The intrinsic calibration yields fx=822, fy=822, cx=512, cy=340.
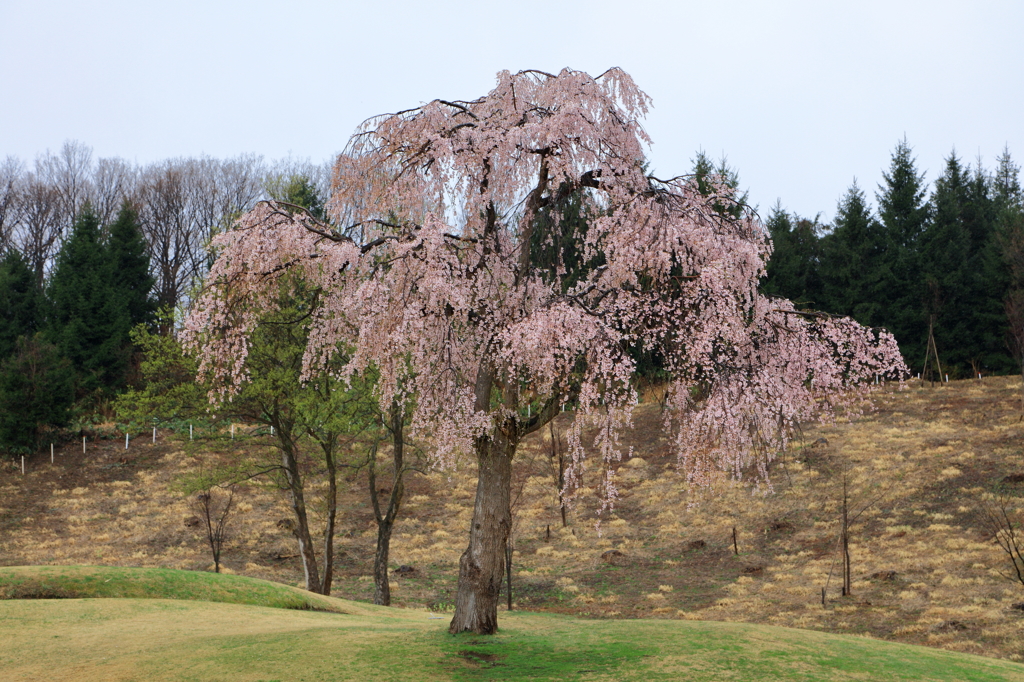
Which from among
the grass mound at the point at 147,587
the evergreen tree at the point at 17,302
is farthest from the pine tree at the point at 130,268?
the grass mound at the point at 147,587

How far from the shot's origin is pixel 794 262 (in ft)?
140

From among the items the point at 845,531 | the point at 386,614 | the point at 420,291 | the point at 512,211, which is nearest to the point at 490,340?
the point at 420,291

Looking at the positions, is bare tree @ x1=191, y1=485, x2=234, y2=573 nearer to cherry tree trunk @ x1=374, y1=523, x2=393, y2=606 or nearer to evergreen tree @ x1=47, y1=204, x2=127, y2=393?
cherry tree trunk @ x1=374, y1=523, x2=393, y2=606

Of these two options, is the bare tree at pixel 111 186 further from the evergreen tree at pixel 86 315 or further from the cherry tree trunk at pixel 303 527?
the cherry tree trunk at pixel 303 527

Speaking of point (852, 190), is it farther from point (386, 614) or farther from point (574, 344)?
point (574, 344)

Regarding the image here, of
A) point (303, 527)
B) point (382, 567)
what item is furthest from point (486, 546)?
point (303, 527)

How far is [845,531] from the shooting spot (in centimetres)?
2062

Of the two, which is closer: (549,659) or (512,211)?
(549,659)

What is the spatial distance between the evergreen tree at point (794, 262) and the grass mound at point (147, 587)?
27778 millimetres

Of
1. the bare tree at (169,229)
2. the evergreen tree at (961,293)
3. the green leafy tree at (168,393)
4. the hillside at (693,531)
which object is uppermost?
the bare tree at (169,229)

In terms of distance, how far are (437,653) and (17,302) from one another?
41357 mm

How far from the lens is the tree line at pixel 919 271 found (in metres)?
40.9

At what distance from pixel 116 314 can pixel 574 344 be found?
1452 inches

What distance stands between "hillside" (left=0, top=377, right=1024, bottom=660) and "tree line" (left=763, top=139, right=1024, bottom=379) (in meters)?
Result: 3.22
